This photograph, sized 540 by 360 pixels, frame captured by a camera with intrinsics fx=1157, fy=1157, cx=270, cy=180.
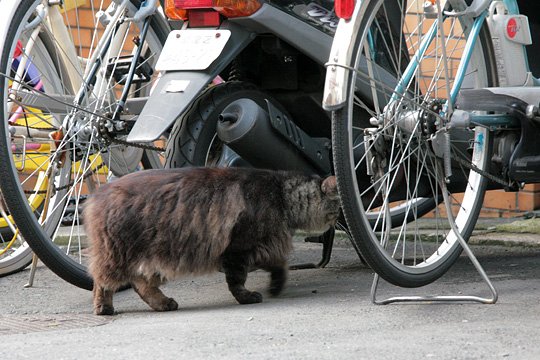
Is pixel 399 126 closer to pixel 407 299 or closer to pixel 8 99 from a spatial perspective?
pixel 407 299

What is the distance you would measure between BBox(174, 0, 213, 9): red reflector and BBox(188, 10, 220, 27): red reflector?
0.14ft

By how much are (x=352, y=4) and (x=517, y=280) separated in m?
1.57

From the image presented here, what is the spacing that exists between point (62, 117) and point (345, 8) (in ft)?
5.61

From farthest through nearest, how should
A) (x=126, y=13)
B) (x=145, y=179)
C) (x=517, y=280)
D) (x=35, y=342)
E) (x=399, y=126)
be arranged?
(x=126, y=13) → (x=517, y=280) → (x=145, y=179) → (x=399, y=126) → (x=35, y=342)

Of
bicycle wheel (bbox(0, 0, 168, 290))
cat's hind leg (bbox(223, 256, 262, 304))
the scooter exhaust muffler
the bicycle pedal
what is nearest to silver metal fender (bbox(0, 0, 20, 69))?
bicycle wheel (bbox(0, 0, 168, 290))

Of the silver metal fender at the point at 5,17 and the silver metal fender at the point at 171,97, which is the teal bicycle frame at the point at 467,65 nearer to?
the silver metal fender at the point at 171,97

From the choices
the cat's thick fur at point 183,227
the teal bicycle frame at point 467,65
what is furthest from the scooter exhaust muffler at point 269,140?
the teal bicycle frame at point 467,65

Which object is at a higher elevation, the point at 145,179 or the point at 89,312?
the point at 145,179

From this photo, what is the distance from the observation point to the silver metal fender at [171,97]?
4543 mm

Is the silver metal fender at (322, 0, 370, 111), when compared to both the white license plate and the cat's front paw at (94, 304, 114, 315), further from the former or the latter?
the cat's front paw at (94, 304, 114, 315)

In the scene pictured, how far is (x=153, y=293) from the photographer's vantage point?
15.1ft

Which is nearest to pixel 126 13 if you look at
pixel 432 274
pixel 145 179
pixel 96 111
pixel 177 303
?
pixel 96 111

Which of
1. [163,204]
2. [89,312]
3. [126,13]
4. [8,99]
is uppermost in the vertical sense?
[126,13]

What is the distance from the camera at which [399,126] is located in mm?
4340
